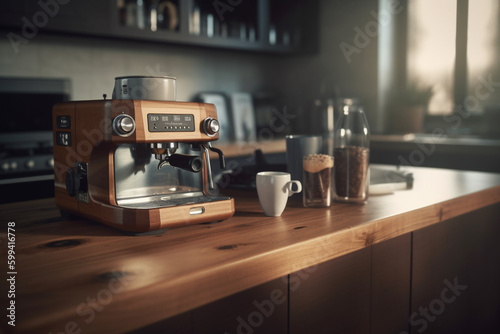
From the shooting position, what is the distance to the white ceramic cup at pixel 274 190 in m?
1.04

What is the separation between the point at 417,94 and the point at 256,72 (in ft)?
4.36

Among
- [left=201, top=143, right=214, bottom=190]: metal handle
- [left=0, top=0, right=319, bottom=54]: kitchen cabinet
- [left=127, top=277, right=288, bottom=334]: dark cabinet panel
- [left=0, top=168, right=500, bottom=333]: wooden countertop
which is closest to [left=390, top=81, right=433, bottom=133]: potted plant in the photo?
[left=0, top=0, right=319, bottom=54]: kitchen cabinet

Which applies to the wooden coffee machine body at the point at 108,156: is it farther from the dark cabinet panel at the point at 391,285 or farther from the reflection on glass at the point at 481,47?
the reflection on glass at the point at 481,47

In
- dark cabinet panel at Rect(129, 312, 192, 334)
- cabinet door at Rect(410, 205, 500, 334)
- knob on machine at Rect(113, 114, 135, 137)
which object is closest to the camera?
dark cabinet panel at Rect(129, 312, 192, 334)

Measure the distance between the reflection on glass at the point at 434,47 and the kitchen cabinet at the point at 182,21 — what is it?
0.78m

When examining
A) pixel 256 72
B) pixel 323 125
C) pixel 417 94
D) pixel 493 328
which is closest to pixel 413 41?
pixel 417 94

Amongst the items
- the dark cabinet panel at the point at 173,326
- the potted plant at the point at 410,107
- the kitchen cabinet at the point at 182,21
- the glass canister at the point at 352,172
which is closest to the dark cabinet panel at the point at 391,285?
the glass canister at the point at 352,172

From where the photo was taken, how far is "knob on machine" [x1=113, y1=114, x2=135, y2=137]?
89 cm

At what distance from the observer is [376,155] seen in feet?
10.5

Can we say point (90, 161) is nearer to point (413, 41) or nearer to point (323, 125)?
point (323, 125)

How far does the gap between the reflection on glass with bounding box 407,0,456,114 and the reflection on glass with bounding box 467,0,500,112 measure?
0.43 ft

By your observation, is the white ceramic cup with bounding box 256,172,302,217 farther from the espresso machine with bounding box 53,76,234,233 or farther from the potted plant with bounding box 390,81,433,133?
the potted plant with bounding box 390,81,433,133

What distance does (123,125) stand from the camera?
0.89m

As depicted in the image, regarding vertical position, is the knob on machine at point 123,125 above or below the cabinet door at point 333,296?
above
